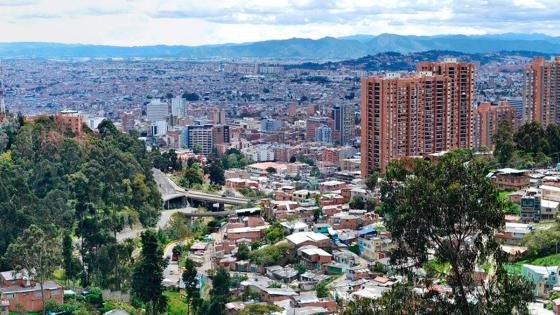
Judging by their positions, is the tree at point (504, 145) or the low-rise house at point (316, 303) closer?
the low-rise house at point (316, 303)

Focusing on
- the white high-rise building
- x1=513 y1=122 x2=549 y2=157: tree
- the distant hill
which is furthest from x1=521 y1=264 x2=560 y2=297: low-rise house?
the distant hill

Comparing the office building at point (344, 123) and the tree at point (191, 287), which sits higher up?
the tree at point (191, 287)

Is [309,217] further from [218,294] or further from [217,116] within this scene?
[217,116]

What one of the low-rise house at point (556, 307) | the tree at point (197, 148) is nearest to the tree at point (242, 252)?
the low-rise house at point (556, 307)

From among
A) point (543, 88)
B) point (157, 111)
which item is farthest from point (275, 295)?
point (157, 111)

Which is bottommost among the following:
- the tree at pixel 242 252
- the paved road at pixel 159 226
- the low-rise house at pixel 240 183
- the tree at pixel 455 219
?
the low-rise house at pixel 240 183

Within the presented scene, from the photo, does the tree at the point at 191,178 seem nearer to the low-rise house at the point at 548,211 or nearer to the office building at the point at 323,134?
the low-rise house at the point at 548,211

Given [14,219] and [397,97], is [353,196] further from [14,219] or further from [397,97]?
[14,219]

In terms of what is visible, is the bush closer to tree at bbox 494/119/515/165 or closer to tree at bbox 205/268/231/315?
tree at bbox 205/268/231/315
